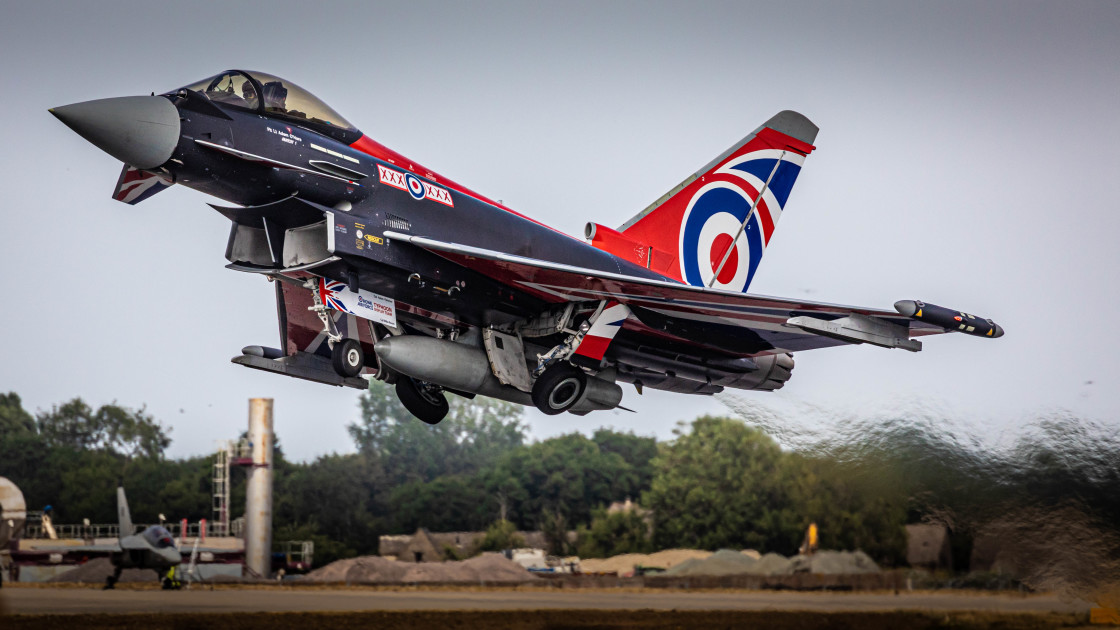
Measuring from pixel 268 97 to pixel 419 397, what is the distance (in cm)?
583

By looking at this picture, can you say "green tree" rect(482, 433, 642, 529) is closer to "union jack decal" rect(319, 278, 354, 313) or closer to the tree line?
the tree line

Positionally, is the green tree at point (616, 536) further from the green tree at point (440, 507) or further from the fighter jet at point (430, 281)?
the fighter jet at point (430, 281)

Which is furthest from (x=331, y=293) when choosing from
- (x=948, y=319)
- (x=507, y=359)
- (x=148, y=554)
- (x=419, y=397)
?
(x=148, y=554)

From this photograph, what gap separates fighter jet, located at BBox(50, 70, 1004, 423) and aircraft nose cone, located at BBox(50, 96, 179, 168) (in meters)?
0.02

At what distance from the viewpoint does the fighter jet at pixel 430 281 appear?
12.9 metres

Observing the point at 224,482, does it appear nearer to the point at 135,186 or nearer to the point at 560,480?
the point at 560,480

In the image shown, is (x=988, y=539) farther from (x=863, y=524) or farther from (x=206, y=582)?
(x=206, y=582)

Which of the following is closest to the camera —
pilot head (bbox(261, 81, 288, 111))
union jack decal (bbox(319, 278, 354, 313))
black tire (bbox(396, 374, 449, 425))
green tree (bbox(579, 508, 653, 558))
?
pilot head (bbox(261, 81, 288, 111))

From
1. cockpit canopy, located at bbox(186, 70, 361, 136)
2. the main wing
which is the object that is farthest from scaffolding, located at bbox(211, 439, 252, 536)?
cockpit canopy, located at bbox(186, 70, 361, 136)

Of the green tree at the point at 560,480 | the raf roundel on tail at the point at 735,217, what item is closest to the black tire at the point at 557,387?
the raf roundel on tail at the point at 735,217

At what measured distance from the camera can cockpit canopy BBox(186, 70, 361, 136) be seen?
12867 millimetres

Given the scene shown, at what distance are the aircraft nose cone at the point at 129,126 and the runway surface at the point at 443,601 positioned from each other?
1263 centimetres

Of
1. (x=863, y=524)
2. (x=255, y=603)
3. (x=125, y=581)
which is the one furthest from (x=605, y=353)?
(x=125, y=581)

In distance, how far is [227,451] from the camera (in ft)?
125
